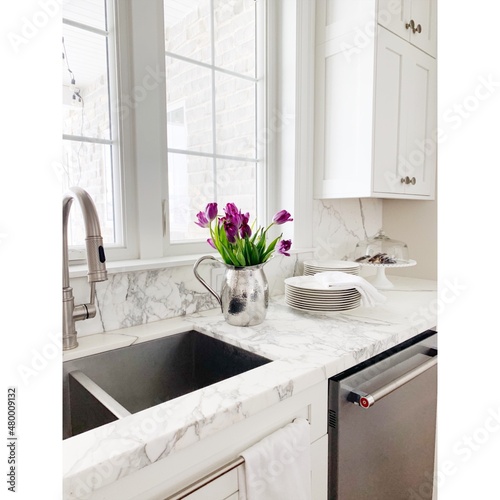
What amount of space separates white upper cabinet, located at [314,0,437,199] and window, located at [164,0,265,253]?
31cm

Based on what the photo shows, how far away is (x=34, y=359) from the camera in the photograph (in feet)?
1.17

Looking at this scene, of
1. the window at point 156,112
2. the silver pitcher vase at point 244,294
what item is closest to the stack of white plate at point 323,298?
the silver pitcher vase at point 244,294

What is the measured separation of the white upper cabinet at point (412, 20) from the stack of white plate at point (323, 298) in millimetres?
1111

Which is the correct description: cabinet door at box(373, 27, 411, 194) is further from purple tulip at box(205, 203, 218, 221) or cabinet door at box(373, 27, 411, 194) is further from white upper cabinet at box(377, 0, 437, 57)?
purple tulip at box(205, 203, 218, 221)

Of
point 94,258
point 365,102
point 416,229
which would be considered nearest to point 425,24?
point 365,102

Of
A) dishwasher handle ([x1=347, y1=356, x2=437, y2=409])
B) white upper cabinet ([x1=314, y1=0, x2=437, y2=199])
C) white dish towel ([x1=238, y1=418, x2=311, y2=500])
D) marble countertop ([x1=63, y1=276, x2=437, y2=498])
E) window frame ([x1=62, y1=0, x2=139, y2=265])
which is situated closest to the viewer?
marble countertop ([x1=63, y1=276, x2=437, y2=498])

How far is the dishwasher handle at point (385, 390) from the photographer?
867 mm

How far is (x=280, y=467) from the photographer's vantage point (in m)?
0.73

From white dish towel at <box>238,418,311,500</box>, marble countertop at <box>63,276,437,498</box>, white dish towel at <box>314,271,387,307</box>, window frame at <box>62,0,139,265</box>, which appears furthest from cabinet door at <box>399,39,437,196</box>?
white dish towel at <box>238,418,311,500</box>

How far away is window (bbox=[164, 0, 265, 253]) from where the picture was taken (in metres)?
1.38

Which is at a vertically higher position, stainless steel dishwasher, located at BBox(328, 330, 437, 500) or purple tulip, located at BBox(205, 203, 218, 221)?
purple tulip, located at BBox(205, 203, 218, 221)

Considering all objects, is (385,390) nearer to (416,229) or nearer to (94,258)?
(94,258)
